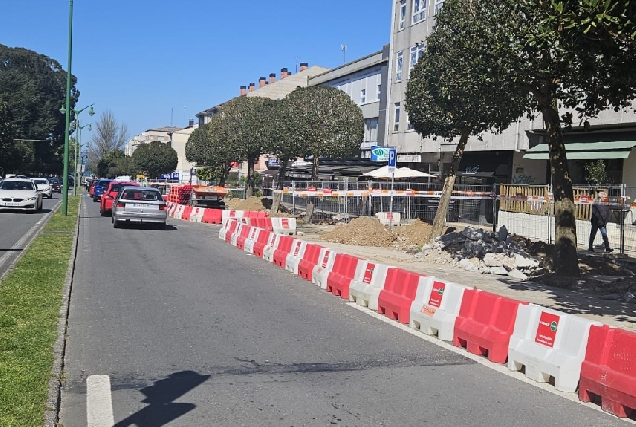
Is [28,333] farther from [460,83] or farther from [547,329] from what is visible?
[460,83]

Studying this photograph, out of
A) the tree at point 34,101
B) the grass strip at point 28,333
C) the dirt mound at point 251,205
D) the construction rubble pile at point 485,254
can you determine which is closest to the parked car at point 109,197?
the dirt mound at point 251,205

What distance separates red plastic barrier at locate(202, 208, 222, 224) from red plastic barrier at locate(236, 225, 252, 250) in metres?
10.9

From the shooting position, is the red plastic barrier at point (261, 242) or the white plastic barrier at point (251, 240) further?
the white plastic barrier at point (251, 240)

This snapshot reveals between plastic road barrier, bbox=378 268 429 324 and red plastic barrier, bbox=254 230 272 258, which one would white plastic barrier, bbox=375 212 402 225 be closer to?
red plastic barrier, bbox=254 230 272 258

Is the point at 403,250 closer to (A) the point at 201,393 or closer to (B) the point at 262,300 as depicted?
(B) the point at 262,300

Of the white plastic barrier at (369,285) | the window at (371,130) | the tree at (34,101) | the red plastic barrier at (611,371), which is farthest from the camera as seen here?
the tree at (34,101)

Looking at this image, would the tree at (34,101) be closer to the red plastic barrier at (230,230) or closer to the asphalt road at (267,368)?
the red plastic barrier at (230,230)

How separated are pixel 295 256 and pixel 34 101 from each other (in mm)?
77440

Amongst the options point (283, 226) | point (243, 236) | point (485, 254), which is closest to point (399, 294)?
point (485, 254)

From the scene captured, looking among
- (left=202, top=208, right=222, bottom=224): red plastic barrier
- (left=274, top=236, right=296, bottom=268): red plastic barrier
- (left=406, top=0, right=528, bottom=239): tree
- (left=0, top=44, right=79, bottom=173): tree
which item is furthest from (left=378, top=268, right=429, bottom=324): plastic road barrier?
(left=0, top=44, right=79, bottom=173): tree

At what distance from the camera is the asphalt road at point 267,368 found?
5.50m

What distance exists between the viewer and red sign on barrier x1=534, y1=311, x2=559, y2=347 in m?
6.64

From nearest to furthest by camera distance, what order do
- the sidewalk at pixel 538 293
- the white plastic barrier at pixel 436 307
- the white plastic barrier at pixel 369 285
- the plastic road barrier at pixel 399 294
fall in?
1. the white plastic barrier at pixel 436 307
2. the plastic road barrier at pixel 399 294
3. the white plastic barrier at pixel 369 285
4. the sidewalk at pixel 538 293

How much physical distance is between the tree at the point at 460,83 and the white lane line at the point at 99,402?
27.3 feet
